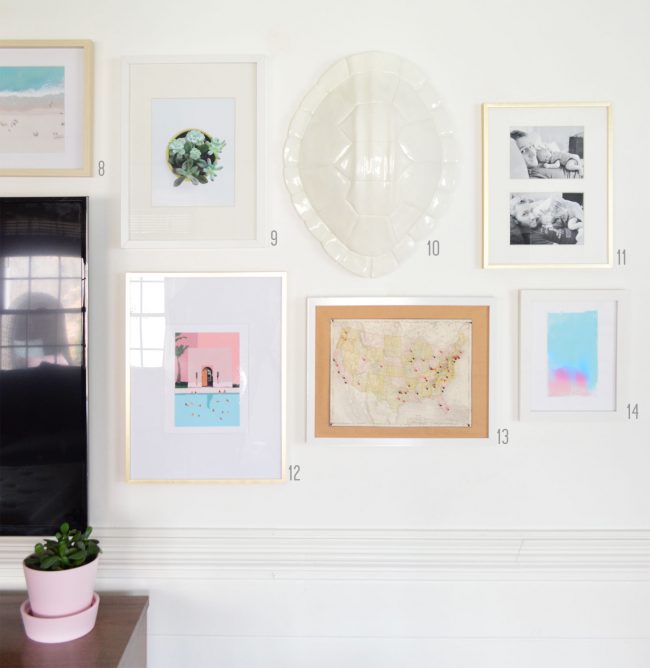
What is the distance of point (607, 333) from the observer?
1228 millimetres

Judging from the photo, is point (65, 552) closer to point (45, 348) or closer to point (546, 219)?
point (45, 348)

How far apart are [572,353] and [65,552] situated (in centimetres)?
116

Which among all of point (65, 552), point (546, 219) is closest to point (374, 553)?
point (65, 552)

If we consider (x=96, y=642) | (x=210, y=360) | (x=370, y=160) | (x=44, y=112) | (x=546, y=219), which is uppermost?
(x=44, y=112)

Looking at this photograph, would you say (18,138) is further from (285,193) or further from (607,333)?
(607,333)

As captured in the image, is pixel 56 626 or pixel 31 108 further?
pixel 31 108

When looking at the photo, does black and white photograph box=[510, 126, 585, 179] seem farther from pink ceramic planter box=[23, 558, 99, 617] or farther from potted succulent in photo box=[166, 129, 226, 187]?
pink ceramic planter box=[23, 558, 99, 617]

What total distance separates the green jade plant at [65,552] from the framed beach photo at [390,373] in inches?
19.9

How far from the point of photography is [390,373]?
123cm

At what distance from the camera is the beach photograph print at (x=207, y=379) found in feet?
4.02

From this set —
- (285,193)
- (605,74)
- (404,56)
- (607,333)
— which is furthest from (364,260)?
(605,74)

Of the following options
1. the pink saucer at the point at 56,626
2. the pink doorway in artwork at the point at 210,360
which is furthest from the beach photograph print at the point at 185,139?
the pink saucer at the point at 56,626

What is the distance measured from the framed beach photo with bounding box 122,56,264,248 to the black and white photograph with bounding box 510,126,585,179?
573 mm

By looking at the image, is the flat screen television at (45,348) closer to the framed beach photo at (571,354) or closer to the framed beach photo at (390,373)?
the framed beach photo at (390,373)
